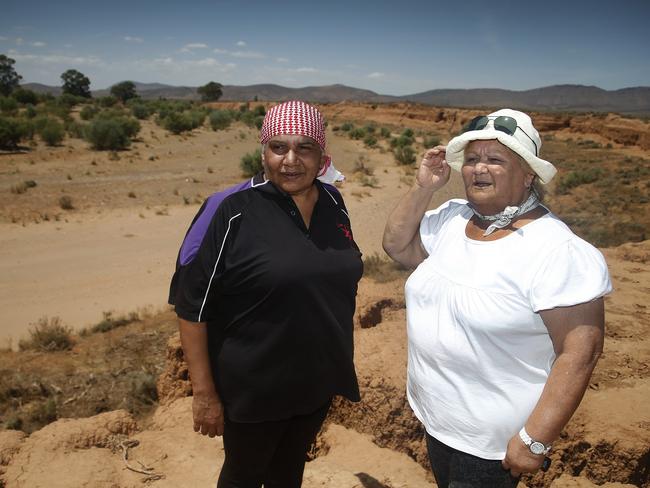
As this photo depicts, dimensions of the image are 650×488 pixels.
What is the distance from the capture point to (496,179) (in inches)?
70.2

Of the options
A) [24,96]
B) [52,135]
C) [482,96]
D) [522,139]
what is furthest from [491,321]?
[482,96]

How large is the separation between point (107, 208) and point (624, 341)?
1177 cm

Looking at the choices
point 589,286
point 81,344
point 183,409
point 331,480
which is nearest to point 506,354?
point 589,286

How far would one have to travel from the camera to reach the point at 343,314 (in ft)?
6.59

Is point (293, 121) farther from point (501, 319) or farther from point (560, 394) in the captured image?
point (560, 394)

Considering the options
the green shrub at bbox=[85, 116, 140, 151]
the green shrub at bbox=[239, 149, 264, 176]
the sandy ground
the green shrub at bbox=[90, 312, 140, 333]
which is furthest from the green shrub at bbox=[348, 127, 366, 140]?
the green shrub at bbox=[90, 312, 140, 333]

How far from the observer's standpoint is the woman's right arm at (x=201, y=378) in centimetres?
183

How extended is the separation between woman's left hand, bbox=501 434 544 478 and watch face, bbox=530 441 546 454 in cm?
1

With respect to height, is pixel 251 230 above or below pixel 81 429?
above

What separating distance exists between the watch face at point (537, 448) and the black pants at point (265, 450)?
92 cm

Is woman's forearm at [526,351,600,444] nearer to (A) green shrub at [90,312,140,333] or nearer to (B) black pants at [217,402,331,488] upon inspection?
(B) black pants at [217,402,331,488]

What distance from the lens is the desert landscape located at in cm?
293

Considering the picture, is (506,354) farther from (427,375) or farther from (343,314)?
(343,314)

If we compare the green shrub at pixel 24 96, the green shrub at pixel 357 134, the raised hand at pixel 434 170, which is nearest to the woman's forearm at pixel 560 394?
the raised hand at pixel 434 170
